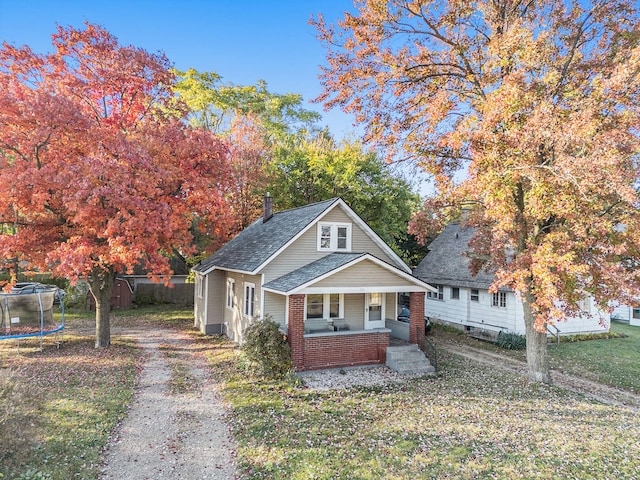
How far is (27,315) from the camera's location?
15438 millimetres

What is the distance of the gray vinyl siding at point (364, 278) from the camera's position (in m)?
13.9

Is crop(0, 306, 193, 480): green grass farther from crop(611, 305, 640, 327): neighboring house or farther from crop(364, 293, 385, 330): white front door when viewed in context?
crop(611, 305, 640, 327): neighboring house

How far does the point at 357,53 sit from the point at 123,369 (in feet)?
45.4

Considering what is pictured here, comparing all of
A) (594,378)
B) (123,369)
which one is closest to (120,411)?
(123,369)

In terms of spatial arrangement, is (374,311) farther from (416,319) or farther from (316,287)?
(316,287)

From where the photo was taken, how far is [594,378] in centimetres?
1413

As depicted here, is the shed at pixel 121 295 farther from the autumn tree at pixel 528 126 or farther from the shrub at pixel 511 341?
the shrub at pixel 511 341

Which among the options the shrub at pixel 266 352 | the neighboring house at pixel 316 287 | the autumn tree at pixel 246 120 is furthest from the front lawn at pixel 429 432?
the autumn tree at pixel 246 120

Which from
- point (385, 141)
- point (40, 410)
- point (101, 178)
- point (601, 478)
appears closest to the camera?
point (601, 478)

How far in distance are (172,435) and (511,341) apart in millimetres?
16774

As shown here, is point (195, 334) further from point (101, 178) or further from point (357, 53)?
point (357, 53)

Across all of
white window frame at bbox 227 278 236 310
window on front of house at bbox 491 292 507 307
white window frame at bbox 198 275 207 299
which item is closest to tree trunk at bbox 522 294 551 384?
window on front of house at bbox 491 292 507 307

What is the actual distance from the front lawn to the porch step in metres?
1.14

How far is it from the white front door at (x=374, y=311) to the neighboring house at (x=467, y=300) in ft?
16.0
